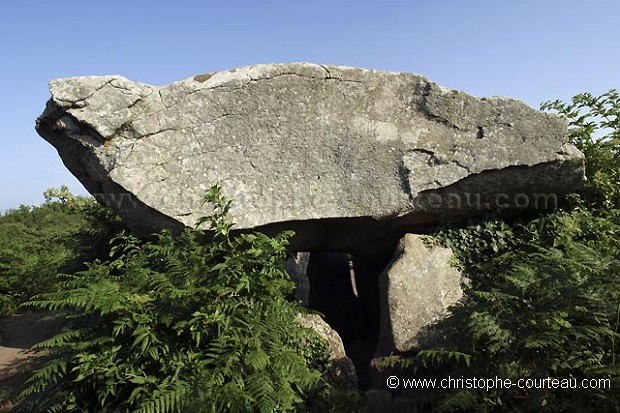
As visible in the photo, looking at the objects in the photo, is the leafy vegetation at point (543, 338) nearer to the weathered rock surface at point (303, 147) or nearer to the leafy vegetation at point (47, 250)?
the weathered rock surface at point (303, 147)

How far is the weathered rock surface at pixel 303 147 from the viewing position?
5.64m

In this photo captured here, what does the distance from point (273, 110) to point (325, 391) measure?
3.41m

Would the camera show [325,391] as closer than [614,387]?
No

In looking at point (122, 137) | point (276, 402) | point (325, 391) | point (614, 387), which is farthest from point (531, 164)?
point (122, 137)

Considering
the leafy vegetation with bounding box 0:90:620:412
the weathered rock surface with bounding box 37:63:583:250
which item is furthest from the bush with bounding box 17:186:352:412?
the weathered rock surface with bounding box 37:63:583:250

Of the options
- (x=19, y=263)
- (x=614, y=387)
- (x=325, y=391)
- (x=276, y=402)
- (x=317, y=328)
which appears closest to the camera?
(x=614, y=387)

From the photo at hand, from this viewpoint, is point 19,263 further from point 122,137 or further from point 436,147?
point 436,147

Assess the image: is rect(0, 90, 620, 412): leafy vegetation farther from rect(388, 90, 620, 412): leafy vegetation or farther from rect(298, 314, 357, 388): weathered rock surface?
rect(298, 314, 357, 388): weathered rock surface

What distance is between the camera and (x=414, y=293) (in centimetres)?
538

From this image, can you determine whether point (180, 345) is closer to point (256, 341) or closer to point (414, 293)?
point (256, 341)

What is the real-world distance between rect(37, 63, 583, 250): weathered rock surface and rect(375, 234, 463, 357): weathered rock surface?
0.55 meters

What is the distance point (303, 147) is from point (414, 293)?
226 cm

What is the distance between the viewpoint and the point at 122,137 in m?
5.68

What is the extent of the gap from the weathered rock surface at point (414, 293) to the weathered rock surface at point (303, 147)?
55cm
